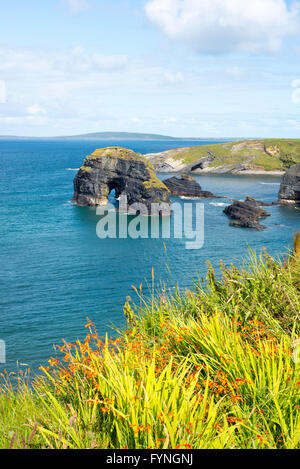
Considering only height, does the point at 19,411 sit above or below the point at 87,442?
below

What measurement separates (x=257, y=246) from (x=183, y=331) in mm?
44908

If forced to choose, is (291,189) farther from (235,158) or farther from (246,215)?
(235,158)

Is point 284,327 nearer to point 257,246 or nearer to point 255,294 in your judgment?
point 255,294

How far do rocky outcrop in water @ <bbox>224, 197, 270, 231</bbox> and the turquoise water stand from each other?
1.73 m

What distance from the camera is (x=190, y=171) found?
12975cm

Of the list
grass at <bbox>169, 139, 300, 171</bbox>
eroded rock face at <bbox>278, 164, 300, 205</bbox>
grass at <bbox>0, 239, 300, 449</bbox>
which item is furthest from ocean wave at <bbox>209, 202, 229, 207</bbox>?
grass at <bbox>0, 239, 300, 449</bbox>

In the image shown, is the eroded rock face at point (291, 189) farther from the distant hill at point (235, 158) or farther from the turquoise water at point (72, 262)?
the distant hill at point (235, 158)

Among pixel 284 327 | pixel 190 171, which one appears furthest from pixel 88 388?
pixel 190 171

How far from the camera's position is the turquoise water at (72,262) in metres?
28.9

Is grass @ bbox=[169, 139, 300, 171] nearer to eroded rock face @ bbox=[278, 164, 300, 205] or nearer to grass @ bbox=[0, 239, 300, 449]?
eroded rock face @ bbox=[278, 164, 300, 205]

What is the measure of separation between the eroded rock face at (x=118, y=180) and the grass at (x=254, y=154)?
59.7 m

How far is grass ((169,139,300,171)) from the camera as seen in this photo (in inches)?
5059

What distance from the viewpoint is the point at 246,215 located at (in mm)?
64438

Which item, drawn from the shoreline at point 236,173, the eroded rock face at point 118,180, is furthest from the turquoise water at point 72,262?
the shoreline at point 236,173
